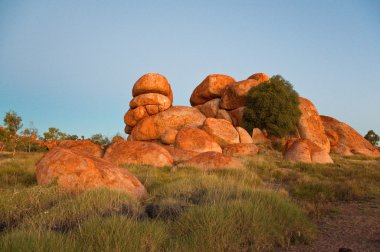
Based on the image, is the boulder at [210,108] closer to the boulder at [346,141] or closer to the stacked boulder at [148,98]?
the stacked boulder at [148,98]

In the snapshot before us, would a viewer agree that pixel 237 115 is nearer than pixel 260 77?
Yes

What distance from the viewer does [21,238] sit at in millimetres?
4051

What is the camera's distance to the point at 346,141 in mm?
37938

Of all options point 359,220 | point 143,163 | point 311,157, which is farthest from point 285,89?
point 359,220

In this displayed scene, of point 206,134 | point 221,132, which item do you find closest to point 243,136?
point 221,132

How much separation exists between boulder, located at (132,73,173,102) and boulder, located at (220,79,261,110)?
301 inches

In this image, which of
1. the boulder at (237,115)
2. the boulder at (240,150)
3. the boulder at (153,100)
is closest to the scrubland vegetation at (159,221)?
the boulder at (240,150)

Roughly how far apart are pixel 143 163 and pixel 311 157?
1137cm

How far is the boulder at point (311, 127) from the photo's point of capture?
34.1 metres

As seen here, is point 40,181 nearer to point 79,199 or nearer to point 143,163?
point 79,199

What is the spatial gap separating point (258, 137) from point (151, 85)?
1467cm

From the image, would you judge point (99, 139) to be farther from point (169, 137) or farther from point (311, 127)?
point (311, 127)

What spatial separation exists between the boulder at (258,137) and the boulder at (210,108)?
6.02 metres

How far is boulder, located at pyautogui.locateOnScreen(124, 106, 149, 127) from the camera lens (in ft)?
126
